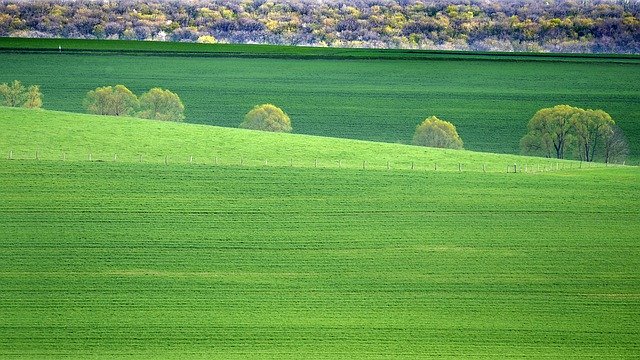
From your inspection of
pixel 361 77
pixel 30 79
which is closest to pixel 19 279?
pixel 30 79

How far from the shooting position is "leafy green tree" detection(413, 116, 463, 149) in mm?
74500

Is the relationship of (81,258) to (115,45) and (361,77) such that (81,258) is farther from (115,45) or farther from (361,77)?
(115,45)

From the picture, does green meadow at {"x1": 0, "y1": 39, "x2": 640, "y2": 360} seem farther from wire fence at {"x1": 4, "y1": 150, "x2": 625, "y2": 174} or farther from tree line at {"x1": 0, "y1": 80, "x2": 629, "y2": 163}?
tree line at {"x1": 0, "y1": 80, "x2": 629, "y2": 163}

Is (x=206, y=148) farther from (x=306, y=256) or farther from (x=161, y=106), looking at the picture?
(x=161, y=106)

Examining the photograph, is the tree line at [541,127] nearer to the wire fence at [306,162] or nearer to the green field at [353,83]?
the green field at [353,83]

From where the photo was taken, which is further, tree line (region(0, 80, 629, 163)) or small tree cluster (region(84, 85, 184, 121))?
small tree cluster (region(84, 85, 184, 121))

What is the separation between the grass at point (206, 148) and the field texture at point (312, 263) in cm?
273

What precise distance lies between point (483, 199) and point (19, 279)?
1764 centimetres

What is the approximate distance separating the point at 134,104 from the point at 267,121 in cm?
794

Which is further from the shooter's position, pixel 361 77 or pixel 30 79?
pixel 361 77

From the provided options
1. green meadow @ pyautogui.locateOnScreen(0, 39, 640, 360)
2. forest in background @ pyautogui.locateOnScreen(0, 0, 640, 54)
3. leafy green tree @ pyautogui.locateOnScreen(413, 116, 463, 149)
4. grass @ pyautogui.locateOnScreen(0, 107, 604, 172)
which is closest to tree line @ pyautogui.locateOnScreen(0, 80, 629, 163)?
leafy green tree @ pyautogui.locateOnScreen(413, 116, 463, 149)

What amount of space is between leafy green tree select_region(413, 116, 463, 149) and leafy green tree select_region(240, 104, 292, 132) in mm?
7586

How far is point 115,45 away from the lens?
388 feet

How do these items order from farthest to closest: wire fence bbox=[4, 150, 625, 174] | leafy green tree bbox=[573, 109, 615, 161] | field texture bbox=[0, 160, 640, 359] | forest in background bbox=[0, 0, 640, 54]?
1. forest in background bbox=[0, 0, 640, 54]
2. leafy green tree bbox=[573, 109, 615, 161]
3. wire fence bbox=[4, 150, 625, 174]
4. field texture bbox=[0, 160, 640, 359]
